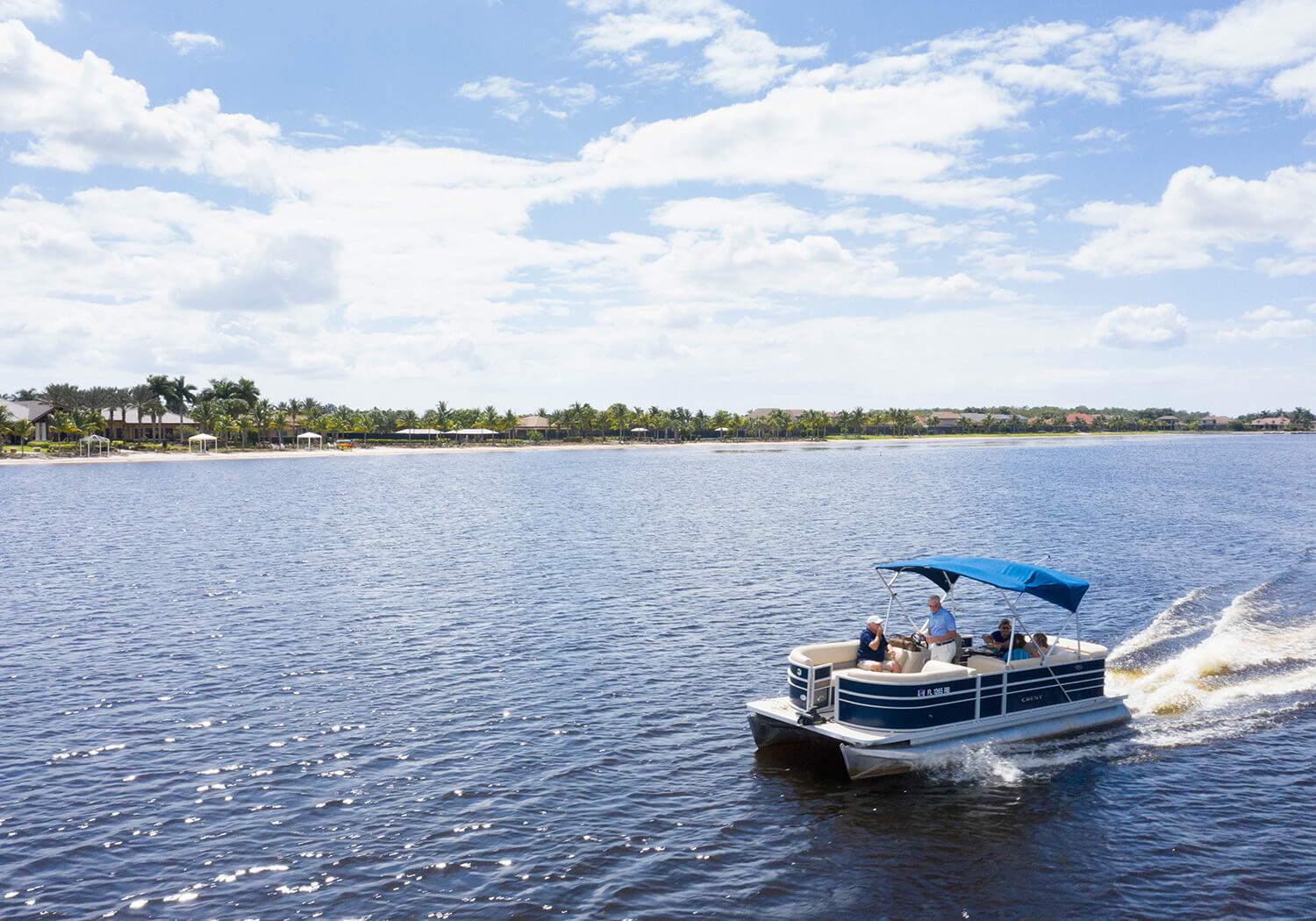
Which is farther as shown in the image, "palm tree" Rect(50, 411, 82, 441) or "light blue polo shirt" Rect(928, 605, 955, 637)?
"palm tree" Rect(50, 411, 82, 441)

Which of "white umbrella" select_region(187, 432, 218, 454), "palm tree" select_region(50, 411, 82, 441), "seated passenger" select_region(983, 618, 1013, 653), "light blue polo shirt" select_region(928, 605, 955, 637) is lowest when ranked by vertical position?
"seated passenger" select_region(983, 618, 1013, 653)

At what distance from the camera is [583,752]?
20344mm

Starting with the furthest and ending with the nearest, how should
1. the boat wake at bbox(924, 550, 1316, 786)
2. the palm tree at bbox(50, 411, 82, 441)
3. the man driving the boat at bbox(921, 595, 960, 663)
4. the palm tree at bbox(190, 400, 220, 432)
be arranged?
the palm tree at bbox(190, 400, 220, 432) < the palm tree at bbox(50, 411, 82, 441) < the man driving the boat at bbox(921, 595, 960, 663) < the boat wake at bbox(924, 550, 1316, 786)

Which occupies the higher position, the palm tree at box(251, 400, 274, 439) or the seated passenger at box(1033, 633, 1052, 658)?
the palm tree at box(251, 400, 274, 439)

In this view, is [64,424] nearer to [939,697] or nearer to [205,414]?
[205,414]

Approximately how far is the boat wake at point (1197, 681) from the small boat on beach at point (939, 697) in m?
0.52

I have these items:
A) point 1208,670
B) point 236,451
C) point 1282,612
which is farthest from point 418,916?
point 236,451

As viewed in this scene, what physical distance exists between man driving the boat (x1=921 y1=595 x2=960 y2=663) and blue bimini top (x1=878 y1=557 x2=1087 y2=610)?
3.66 ft

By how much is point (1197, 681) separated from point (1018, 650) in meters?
9.18

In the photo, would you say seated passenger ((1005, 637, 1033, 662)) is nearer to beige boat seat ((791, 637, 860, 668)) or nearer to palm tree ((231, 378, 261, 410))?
beige boat seat ((791, 637, 860, 668))

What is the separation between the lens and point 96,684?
25.9 m

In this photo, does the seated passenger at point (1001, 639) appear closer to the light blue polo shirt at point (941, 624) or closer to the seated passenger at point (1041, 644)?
the seated passenger at point (1041, 644)

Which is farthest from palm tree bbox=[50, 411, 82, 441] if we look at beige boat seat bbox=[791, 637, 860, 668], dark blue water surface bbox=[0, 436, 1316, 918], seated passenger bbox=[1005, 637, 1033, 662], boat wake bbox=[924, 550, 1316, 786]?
seated passenger bbox=[1005, 637, 1033, 662]

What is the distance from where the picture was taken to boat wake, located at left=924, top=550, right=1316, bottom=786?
1991cm
